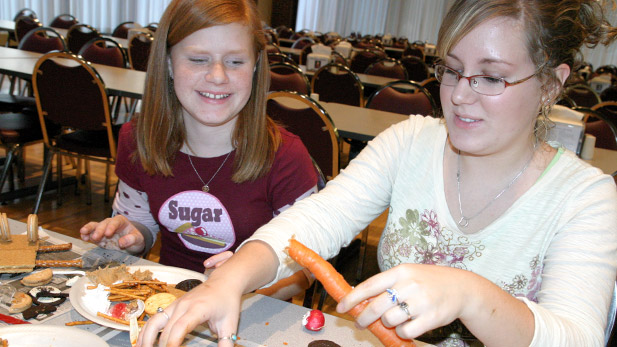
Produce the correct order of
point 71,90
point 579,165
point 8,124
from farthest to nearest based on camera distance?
point 8,124 < point 71,90 < point 579,165

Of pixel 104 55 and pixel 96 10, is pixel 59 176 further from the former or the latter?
pixel 96 10

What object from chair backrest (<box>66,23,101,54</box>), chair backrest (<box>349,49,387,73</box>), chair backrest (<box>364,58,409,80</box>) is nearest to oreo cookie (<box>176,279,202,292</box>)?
chair backrest (<box>364,58,409,80</box>)

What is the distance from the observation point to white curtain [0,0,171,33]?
26.6ft

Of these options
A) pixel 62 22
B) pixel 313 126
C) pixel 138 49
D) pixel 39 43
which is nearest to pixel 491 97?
pixel 313 126

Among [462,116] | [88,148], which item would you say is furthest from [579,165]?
[88,148]

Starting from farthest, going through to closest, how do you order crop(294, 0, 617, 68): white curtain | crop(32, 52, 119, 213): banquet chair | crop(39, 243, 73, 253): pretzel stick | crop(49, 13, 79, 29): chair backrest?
crop(294, 0, 617, 68): white curtain, crop(49, 13, 79, 29): chair backrest, crop(32, 52, 119, 213): banquet chair, crop(39, 243, 73, 253): pretzel stick

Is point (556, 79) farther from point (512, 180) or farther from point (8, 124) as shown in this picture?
point (8, 124)

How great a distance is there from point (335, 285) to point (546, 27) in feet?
2.15

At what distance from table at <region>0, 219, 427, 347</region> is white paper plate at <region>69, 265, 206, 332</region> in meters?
0.03

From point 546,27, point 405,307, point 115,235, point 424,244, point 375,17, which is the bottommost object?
point 115,235

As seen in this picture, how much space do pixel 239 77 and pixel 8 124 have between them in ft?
7.48

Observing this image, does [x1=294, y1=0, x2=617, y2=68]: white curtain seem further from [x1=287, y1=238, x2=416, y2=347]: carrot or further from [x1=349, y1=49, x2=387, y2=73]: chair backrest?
[x1=287, y1=238, x2=416, y2=347]: carrot

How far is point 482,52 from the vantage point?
3.35 ft

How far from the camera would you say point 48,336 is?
2.94 ft
